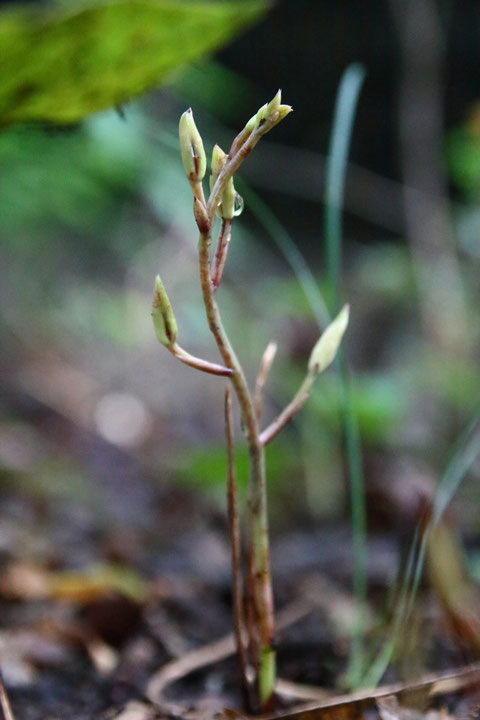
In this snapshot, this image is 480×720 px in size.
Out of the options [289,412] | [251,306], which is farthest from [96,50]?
[251,306]

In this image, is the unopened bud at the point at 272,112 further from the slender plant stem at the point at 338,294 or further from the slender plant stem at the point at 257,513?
the slender plant stem at the point at 338,294

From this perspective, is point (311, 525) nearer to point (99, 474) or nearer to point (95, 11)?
point (99, 474)

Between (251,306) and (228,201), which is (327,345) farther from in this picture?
(251,306)

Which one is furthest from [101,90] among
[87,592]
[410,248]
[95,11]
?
[410,248]

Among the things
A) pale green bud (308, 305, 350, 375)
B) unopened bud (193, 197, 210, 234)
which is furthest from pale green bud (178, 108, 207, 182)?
pale green bud (308, 305, 350, 375)

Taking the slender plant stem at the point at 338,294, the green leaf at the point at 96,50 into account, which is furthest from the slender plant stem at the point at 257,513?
the green leaf at the point at 96,50

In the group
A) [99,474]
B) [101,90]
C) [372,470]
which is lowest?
[99,474]

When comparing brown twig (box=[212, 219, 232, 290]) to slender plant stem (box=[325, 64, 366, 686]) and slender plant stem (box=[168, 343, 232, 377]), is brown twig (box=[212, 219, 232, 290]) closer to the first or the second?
slender plant stem (box=[168, 343, 232, 377])
